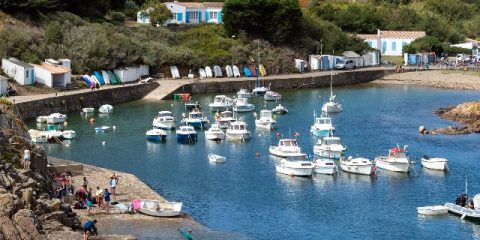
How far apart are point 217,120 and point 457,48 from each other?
5718 centimetres

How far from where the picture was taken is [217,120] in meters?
70.8

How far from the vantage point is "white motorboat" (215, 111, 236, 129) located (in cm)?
6950

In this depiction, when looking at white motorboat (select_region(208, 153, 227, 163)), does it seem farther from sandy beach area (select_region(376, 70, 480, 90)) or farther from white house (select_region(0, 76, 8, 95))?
sandy beach area (select_region(376, 70, 480, 90))

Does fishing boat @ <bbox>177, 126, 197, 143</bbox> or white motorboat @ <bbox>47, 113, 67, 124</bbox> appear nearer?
fishing boat @ <bbox>177, 126, 197, 143</bbox>

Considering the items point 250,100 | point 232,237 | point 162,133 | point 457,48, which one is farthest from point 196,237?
point 457,48

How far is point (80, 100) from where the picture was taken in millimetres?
77875

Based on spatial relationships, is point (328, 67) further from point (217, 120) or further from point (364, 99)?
point (217, 120)

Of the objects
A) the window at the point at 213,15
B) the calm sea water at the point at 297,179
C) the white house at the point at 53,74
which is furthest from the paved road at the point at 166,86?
the window at the point at 213,15

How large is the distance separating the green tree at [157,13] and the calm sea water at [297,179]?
27179 millimetres

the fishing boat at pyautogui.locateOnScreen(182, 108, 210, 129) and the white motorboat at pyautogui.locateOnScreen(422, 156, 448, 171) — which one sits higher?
the fishing boat at pyautogui.locateOnScreen(182, 108, 210, 129)

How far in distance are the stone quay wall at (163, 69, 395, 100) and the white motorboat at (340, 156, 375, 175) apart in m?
33.6

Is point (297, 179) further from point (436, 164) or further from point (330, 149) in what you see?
point (436, 164)

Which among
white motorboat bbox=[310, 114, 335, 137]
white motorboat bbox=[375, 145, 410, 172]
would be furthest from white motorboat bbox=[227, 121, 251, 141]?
white motorboat bbox=[375, 145, 410, 172]

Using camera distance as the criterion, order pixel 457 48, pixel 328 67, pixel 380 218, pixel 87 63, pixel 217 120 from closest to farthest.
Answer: pixel 380 218
pixel 217 120
pixel 87 63
pixel 328 67
pixel 457 48
